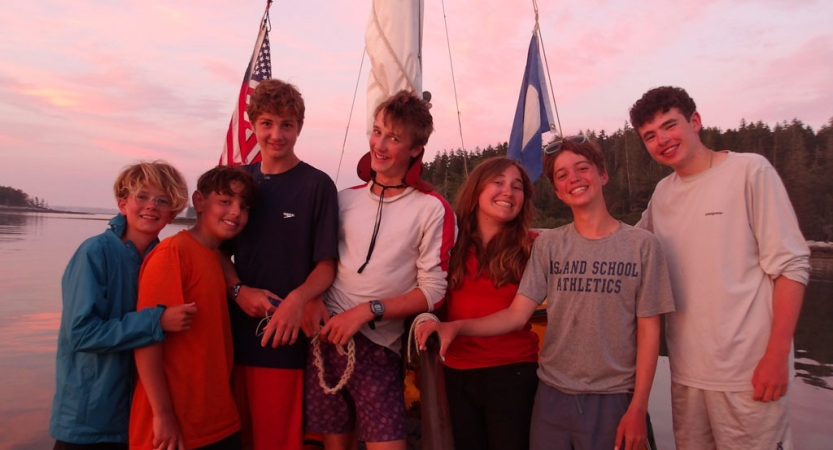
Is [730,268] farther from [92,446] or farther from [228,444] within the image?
[92,446]

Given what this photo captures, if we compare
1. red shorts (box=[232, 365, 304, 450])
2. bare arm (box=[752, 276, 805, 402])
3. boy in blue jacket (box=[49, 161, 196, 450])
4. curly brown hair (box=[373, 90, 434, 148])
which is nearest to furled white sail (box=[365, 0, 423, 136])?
curly brown hair (box=[373, 90, 434, 148])

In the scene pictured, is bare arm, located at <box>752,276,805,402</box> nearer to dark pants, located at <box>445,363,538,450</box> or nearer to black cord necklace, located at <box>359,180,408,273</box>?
dark pants, located at <box>445,363,538,450</box>

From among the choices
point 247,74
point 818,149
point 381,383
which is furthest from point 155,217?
point 818,149

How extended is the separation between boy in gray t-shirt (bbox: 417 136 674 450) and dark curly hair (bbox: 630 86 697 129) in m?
0.51

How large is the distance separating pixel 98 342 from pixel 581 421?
7.51 ft

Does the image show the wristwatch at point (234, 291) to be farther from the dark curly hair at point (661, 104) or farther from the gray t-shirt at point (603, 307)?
the dark curly hair at point (661, 104)

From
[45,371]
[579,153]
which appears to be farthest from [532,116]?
[45,371]

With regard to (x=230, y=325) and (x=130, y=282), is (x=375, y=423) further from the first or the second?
(x=130, y=282)

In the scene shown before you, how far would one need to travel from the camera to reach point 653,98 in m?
2.99

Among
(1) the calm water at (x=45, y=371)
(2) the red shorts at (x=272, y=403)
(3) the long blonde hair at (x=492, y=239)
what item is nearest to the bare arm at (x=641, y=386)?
(3) the long blonde hair at (x=492, y=239)

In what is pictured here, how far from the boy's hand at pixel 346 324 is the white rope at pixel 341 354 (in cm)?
7

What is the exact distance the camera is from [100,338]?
7.77ft

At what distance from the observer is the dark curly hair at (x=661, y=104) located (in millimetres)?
2943

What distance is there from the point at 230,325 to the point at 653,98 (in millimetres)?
2710
